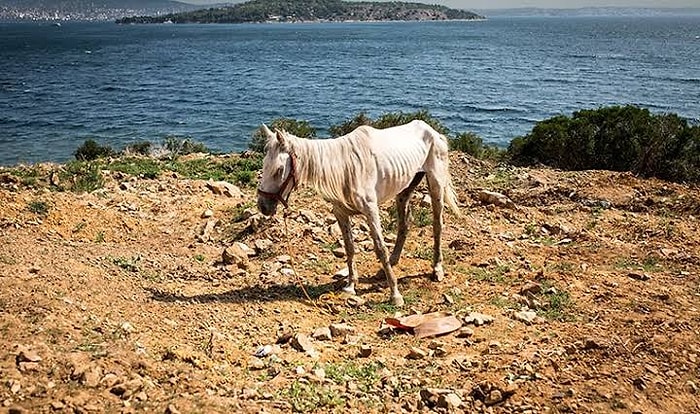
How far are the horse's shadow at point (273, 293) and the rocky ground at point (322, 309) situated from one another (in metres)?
0.03

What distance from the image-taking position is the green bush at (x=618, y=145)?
45.9ft

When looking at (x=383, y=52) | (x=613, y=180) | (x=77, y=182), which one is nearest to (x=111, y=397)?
(x=77, y=182)

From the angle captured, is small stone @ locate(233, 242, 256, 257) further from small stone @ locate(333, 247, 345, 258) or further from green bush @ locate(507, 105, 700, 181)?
green bush @ locate(507, 105, 700, 181)

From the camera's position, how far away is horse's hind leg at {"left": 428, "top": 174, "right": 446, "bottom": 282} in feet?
25.4

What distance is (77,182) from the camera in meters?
11.1

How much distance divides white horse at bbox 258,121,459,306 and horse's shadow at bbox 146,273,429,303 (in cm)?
32

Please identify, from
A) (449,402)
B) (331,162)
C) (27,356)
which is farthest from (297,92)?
(449,402)

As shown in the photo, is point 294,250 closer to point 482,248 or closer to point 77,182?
point 482,248

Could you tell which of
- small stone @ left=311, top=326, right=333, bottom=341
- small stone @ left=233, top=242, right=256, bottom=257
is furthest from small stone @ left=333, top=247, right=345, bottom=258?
small stone @ left=311, top=326, right=333, bottom=341

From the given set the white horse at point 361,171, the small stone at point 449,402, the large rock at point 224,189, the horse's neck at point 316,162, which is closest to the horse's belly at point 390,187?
the white horse at point 361,171

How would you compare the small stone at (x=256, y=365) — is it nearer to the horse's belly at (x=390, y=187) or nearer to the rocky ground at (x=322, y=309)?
the rocky ground at (x=322, y=309)

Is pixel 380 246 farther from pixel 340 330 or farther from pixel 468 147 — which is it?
pixel 468 147

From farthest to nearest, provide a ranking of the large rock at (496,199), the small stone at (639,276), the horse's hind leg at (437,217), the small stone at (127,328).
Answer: the large rock at (496,199) < the horse's hind leg at (437,217) < the small stone at (639,276) < the small stone at (127,328)

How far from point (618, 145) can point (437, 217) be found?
31.4 feet
